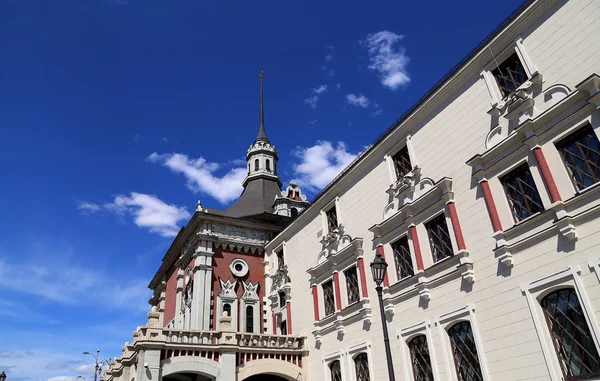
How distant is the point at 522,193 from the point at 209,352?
1407 cm

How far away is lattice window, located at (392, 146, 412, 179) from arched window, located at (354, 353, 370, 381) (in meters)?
7.49

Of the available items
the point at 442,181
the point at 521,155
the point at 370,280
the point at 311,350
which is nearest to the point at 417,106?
the point at 442,181

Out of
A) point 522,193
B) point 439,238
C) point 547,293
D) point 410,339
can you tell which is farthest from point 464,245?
point 410,339

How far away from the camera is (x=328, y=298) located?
21.1 metres

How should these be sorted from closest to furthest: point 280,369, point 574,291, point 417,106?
point 574,291
point 417,106
point 280,369

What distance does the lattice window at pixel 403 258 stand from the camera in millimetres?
16650

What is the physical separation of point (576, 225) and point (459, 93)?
631cm

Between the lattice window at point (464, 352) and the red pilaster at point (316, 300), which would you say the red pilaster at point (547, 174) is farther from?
the red pilaster at point (316, 300)

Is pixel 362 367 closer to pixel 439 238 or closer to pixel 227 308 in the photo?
pixel 439 238

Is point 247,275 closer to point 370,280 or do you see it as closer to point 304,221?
point 304,221

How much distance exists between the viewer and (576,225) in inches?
441

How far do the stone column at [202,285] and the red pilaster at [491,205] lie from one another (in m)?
17.0

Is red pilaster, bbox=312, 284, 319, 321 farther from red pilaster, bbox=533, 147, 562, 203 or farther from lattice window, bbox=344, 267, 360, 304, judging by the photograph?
red pilaster, bbox=533, 147, 562, 203

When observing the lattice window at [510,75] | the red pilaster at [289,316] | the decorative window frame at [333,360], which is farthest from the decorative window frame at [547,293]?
the red pilaster at [289,316]
